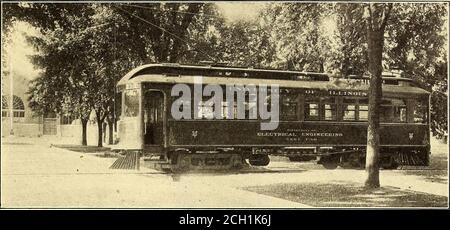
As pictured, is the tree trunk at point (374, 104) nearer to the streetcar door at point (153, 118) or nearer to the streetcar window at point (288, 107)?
the streetcar window at point (288, 107)

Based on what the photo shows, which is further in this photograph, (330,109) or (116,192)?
(330,109)

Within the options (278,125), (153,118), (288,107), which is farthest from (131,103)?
(288,107)

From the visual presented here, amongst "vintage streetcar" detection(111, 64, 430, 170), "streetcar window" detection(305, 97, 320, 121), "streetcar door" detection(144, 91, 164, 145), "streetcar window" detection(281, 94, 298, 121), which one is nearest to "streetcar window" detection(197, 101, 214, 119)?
"vintage streetcar" detection(111, 64, 430, 170)

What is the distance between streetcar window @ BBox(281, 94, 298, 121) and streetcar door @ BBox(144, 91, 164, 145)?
3.70 m

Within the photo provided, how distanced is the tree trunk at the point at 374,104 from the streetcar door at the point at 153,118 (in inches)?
224

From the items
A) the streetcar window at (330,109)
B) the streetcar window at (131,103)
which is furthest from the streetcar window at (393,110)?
the streetcar window at (131,103)

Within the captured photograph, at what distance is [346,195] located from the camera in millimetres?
12336

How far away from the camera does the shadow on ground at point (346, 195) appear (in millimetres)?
11422

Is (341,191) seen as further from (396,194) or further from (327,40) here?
(327,40)

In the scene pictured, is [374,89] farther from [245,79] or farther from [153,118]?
[153,118]

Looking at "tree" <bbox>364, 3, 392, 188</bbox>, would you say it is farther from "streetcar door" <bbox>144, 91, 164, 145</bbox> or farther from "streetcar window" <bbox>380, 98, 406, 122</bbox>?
"streetcar door" <bbox>144, 91, 164, 145</bbox>

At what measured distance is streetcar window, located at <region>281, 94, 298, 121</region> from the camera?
53.5ft

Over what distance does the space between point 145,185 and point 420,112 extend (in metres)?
10.3
